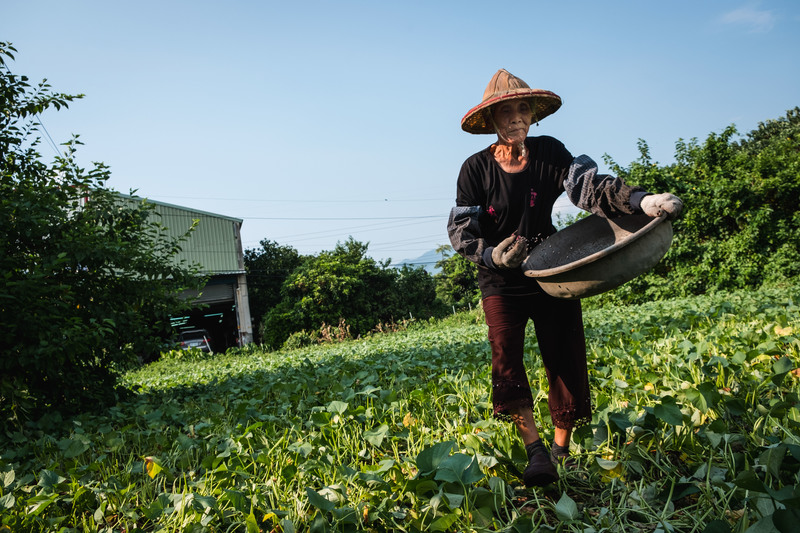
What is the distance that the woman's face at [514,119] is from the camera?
235 centimetres

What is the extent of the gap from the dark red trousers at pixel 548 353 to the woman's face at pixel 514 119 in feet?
2.36

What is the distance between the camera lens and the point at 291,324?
23141 millimetres

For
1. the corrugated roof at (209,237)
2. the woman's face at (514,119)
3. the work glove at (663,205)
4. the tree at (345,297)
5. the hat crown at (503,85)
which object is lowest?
the tree at (345,297)

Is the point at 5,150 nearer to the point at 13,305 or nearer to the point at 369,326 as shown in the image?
the point at 13,305

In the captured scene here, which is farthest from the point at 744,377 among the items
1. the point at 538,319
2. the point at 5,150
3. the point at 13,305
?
the point at 5,150

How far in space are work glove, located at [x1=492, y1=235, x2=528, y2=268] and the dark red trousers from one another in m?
0.28

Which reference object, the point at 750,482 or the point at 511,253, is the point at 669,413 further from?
the point at 511,253

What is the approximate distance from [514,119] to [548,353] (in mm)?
1057

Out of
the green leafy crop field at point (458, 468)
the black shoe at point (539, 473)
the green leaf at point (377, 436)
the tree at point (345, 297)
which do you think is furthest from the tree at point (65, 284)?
the tree at point (345, 297)

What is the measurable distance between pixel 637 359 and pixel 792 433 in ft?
5.19

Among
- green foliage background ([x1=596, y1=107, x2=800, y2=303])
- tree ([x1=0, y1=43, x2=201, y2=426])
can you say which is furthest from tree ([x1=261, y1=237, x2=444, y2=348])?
tree ([x1=0, y1=43, x2=201, y2=426])

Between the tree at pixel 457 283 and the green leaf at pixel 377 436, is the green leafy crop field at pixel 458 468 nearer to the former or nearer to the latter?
the green leaf at pixel 377 436

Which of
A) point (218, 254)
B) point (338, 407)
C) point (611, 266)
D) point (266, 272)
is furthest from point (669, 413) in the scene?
point (266, 272)

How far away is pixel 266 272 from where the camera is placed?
33.9 meters
